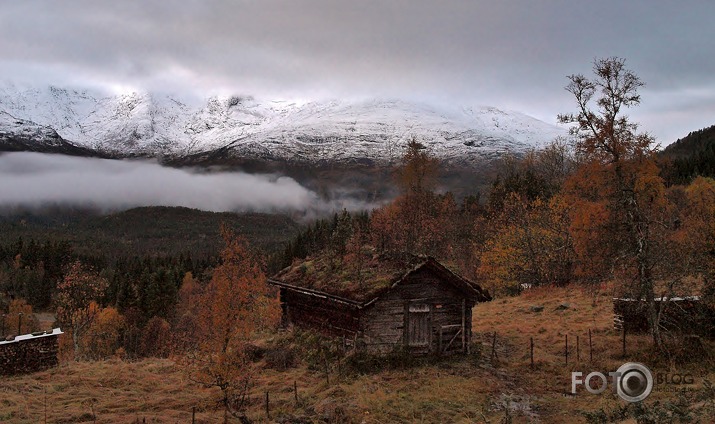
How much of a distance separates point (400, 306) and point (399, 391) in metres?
5.90

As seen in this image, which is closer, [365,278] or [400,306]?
[400,306]

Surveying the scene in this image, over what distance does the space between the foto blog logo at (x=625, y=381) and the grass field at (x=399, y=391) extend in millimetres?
427

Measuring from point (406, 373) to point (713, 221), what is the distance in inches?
661

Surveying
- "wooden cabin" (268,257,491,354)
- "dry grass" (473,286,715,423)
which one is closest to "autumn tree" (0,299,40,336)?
"wooden cabin" (268,257,491,354)

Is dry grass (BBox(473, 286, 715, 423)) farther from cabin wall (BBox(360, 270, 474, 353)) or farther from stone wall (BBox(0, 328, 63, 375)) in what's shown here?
stone wall (BBox(0, 328, 63, 375))

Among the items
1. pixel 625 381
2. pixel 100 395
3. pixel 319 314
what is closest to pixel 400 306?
pixel 319 314

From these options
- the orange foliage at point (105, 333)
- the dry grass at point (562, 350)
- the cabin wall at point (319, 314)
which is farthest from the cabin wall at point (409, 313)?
the orange foliage at point (105, 333)

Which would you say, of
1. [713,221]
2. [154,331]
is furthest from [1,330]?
[713,221]

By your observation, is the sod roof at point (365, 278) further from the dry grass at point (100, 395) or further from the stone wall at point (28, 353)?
the stone wall at point (28, 353)

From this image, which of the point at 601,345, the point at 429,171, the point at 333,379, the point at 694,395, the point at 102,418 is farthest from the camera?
the point at 429,171

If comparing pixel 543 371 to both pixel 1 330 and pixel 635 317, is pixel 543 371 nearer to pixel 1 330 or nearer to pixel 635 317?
pixel 635 317

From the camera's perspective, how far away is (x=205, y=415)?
19281mm

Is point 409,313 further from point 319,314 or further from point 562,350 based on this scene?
point 562,350

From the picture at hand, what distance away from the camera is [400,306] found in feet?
87.4
